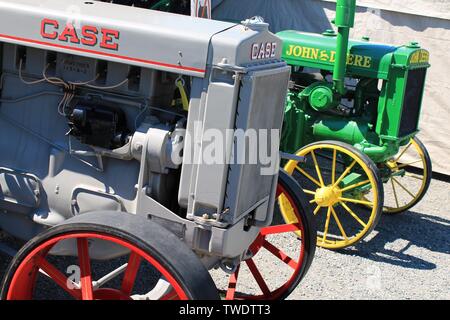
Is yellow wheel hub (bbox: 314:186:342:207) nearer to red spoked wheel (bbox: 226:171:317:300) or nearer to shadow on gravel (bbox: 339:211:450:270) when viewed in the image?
shadow on gravel (bbox: 339:211:450:270)

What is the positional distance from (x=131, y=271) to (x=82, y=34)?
997 millimetres

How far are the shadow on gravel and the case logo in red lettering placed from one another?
2599mm

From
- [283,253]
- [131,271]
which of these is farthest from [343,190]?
[131,271]

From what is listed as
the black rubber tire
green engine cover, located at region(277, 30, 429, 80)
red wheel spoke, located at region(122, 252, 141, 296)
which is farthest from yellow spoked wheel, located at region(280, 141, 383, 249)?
red wheel spoke, located at region(122, 252, 141, 296)

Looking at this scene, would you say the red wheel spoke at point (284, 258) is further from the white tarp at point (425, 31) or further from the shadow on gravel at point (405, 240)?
the white tarp at point (425, 31)

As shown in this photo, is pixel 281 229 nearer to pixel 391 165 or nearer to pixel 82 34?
pixel 82 34

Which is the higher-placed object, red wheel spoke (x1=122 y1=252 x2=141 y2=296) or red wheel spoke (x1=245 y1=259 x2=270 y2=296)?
red wheel spoke (x1=122 y1=252 x2=141 y2=296)

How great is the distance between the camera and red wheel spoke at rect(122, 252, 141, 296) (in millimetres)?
2717

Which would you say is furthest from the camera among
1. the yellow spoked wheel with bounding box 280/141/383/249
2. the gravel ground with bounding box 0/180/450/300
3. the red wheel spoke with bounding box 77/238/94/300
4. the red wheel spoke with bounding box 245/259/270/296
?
the yellow spoked wheel with bounding box 280/141/383/249

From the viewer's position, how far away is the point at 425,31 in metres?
7.07

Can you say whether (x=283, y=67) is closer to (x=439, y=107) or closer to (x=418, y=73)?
(x=418, y=73)

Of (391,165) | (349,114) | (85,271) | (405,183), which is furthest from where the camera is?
(405,183)
